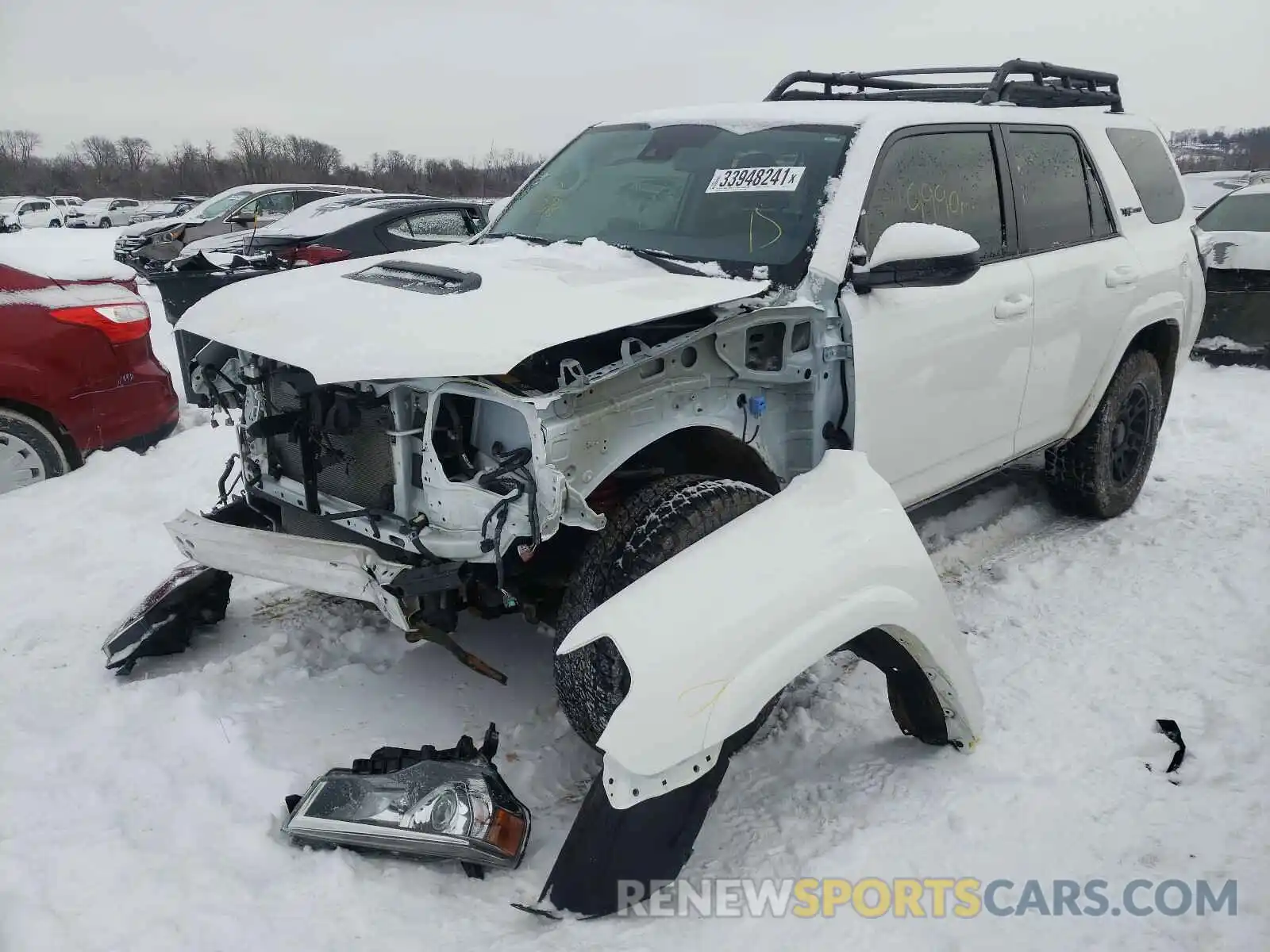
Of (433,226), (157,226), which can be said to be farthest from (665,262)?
(157,226)

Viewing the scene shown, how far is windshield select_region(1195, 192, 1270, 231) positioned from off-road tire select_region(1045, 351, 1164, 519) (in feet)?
14.9

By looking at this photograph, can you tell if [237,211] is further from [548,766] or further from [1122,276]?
[548,766]

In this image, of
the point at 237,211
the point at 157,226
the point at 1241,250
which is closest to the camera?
the point at 1241,250

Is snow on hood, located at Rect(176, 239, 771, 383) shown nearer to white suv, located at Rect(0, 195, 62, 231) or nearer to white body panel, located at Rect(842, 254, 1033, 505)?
white body panel, located at Rect(842, 254, 1033, 505)

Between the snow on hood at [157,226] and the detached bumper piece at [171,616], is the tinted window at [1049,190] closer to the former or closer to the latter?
the detached bumper piece at [171,616]

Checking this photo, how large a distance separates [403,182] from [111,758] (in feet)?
155

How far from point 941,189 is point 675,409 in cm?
157

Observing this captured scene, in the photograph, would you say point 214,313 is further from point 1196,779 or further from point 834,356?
point 1196,779

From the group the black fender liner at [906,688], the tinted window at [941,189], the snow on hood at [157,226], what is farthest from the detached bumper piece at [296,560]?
the snow on hood at [157,226]

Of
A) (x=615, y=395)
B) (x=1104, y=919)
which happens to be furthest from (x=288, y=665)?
(x=1104, y=919)

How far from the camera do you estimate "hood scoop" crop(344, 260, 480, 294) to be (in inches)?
112

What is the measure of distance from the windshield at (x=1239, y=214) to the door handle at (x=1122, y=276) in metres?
4.88

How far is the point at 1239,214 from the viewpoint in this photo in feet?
28.6

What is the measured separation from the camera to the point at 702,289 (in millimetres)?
2854
